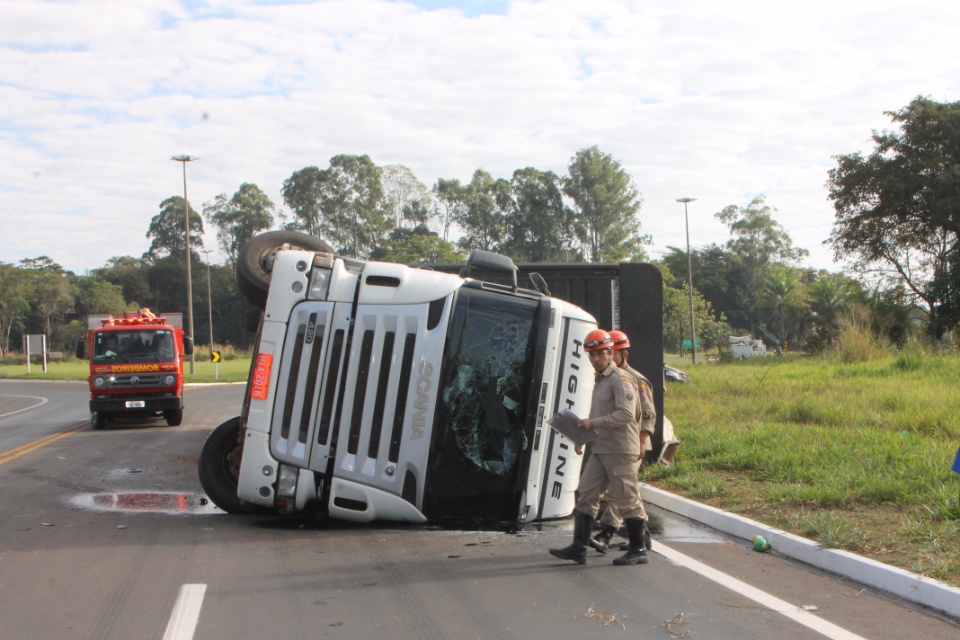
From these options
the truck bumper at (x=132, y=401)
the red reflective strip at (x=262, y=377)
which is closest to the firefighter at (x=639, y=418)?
the red reflective strip at (x=262, y=377)

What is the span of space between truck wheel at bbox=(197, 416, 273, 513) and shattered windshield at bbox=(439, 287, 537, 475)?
252cm

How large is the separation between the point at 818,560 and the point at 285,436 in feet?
13.8

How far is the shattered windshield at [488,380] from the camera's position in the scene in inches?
283

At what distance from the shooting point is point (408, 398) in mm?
7172

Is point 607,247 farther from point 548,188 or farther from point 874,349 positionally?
point 874,349

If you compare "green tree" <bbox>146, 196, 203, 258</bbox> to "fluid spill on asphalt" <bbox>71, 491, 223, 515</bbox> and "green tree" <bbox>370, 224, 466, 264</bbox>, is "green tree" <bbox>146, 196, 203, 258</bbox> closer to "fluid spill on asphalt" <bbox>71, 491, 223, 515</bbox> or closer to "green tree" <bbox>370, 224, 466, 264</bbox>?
"green tree" <bbox>370, 224, 466, 264</bbox>

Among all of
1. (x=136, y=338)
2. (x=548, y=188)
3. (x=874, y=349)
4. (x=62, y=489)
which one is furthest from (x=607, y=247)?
(x=62, y=489)

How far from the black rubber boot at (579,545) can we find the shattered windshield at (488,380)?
0.73 metres

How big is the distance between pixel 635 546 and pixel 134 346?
15193 millimetres

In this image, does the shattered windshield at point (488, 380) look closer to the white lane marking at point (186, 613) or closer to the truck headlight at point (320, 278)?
the truck headlight at point (320, 278)

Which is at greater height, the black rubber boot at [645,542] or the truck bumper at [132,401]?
the black rubber boot at [645,542]

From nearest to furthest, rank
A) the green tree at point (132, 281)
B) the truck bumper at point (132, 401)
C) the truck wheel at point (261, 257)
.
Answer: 1. the truck wheel at point (261, 257)
2. the truck bumper at point (132, 401)
3. the green tree at point (132, 281)

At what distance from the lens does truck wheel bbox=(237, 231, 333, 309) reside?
940 centimetres

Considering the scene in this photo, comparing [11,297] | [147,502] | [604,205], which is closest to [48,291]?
[11,297]
